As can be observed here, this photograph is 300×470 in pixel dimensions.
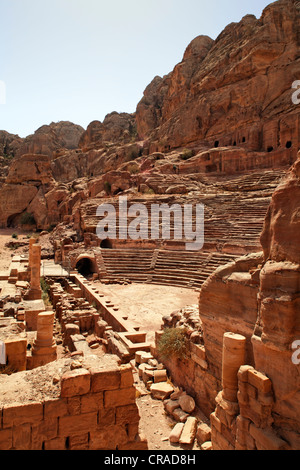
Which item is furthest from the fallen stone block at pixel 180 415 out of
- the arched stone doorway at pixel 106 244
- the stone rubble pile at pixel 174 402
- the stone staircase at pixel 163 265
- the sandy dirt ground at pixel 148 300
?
the arched stone doorway at pixel 106 244

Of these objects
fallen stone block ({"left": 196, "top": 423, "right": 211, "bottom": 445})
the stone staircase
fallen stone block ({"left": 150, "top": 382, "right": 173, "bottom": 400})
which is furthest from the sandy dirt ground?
fallen stone block ({"left": 196, "top": 423, "right": 211, "bottom": 445})

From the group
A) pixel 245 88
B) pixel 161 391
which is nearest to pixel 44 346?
pixel 161 391

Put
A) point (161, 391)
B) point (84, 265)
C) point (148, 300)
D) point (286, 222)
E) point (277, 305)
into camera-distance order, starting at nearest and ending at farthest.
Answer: point (277, 305)
point (286, 222)
point (161, 391)
point (148, 300)
point (84, 265)

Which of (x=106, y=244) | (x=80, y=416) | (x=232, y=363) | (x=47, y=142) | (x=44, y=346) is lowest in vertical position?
(x=44, y=346)

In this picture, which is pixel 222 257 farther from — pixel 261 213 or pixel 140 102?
pixel 140 102

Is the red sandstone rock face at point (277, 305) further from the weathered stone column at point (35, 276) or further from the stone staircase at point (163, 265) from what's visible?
the weathered stone column at point (35, 276)

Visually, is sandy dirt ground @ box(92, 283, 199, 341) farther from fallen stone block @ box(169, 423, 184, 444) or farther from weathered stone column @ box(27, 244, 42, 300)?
fallen stone block @ box(169, 423, 184, 444)

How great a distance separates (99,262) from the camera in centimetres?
1850

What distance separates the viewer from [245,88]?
31.4m

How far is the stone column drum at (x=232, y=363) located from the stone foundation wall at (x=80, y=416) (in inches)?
58.0

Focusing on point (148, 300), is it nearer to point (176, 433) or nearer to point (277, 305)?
point (176, 433)

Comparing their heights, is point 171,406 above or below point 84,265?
below

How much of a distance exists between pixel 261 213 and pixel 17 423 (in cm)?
1723

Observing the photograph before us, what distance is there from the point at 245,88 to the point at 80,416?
34498 millimetres
